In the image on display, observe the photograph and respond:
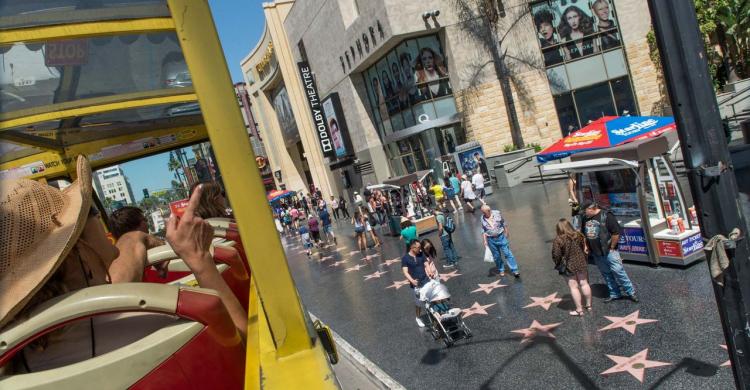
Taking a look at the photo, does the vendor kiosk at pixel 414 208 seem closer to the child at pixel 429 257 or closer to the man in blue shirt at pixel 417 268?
the child at pixel 429 257

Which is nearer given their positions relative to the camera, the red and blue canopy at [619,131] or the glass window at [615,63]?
the red and blue canopy at [619,131]

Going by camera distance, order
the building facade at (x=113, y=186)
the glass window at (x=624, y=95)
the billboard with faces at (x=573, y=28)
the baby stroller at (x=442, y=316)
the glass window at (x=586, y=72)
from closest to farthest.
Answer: the building facade at (x=113, y=186), the baby stroller at (x=442, y=316), the billboard with faces at (x=573, y=28), the glass window at (x=586, y=72), the glass window at (x=624, y=95)

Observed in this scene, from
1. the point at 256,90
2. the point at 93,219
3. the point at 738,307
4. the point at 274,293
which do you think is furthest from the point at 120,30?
the point at 256,90

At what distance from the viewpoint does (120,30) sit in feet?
6.72

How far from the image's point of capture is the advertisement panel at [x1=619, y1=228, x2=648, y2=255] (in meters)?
9.41

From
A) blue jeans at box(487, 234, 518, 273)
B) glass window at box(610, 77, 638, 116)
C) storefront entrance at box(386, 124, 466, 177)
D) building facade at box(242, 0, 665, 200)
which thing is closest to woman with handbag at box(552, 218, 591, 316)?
blue jeans at box(487, 234, 518, 273)

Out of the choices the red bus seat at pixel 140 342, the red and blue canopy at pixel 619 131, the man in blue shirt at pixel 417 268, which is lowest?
the man in blue shirt at pixel 417 268

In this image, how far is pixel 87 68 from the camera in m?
2.61

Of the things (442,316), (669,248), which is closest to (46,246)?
(442,316)

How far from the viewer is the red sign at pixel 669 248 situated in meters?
8.79

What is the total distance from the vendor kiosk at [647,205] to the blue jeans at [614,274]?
1711 millimetres

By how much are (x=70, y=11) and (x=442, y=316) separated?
709 centimetres

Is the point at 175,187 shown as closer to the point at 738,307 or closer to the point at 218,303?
the point at 218,303

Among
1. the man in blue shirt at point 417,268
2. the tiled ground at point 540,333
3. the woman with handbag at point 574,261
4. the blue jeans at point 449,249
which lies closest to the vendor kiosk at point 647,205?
the tiled ground at point 540,333
